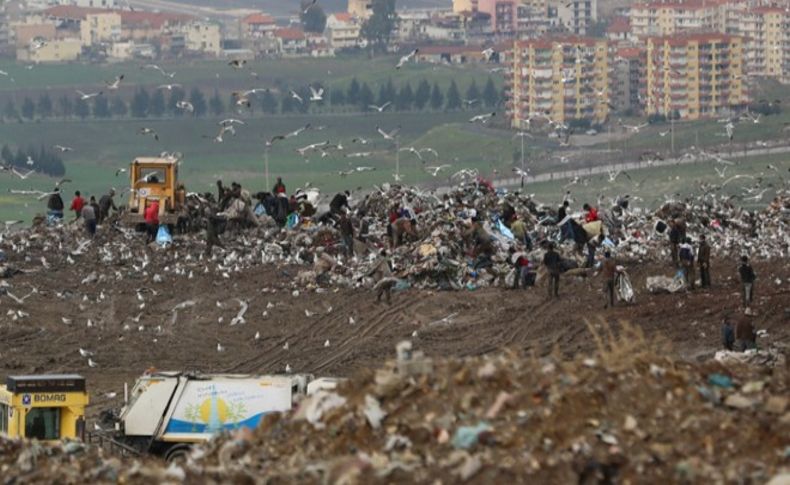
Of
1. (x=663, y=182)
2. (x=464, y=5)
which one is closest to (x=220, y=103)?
(x=663, y=182)

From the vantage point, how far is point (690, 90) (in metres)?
127

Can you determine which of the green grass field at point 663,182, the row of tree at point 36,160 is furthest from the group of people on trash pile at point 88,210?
the row of tree at point 36,160

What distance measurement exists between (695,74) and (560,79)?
7537 millimetres

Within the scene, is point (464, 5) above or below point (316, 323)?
below

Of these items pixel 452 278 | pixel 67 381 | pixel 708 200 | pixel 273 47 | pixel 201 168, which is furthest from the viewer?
pixel 273 47

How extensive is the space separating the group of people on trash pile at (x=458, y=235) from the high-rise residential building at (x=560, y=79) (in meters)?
87.3

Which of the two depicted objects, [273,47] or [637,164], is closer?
[637,164]

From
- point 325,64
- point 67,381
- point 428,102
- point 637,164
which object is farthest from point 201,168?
point 67,381

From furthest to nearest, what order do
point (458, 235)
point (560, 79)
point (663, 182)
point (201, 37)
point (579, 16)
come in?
1. point (579, 16)
2. point (201, 37)
3. point (560, 79)
4. point (663, 182)
5. point (458, 235)

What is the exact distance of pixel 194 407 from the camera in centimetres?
1917

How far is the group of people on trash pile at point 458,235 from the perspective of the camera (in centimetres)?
2945

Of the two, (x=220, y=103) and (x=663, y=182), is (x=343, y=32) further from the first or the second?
(x=663, y=182)

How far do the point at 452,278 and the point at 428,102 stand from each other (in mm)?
100487

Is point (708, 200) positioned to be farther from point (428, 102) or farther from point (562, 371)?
point (428, 102)
